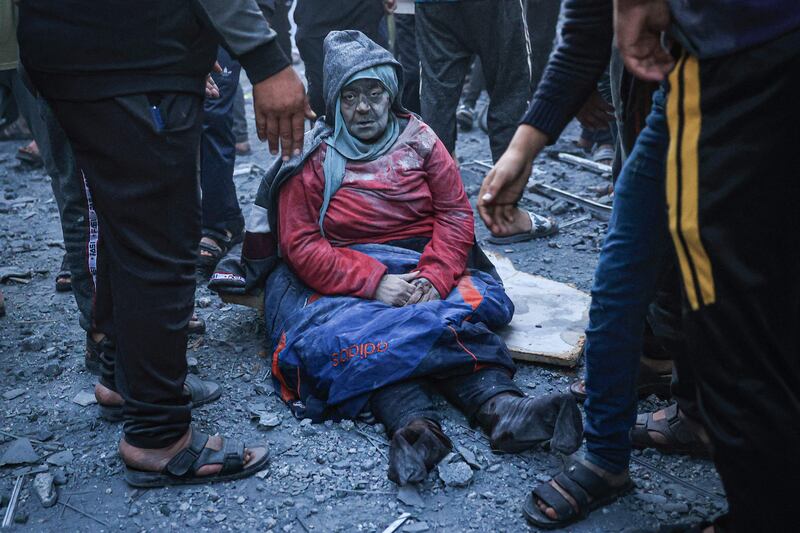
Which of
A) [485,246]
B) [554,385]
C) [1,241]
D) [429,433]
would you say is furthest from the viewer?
[1,241]

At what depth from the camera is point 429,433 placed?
9.45 ft

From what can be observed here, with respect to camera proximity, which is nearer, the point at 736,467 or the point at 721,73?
the point at 721,73

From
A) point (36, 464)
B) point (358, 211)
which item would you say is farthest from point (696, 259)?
point (36, 464)

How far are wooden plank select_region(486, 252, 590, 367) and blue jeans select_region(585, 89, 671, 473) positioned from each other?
100cm

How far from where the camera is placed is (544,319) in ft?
13.0

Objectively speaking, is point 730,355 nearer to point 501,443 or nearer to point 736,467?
point 736,467

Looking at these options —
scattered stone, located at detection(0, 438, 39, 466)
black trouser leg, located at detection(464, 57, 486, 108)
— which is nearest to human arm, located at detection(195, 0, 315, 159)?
scattered stone, located at detection(0, 438, 39, 466)

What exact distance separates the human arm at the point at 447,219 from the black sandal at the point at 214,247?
156cm

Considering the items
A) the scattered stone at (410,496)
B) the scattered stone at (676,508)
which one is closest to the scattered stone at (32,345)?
the scattered stone at (410,496)

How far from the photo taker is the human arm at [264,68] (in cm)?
241

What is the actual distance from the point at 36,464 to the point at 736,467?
2410 mm

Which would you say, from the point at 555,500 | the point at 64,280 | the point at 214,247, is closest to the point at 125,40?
the point at 555,500

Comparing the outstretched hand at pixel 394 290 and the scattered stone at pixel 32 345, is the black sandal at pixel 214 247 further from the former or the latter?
the outstretched hand at pixel 394 290

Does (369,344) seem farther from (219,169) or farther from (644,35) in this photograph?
(219,169)
